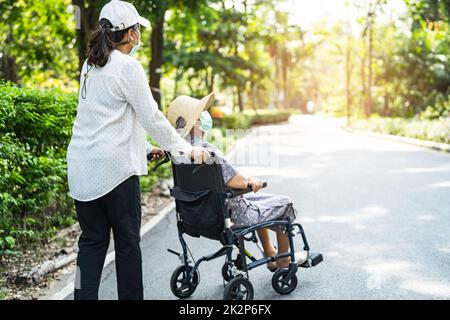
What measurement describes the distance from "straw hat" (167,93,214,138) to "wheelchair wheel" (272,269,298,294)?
131 cm

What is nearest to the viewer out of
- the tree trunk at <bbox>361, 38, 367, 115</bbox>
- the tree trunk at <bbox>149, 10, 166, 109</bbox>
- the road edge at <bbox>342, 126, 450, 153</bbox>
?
the tree trunk at <bbox>149, 10, 166, 109</bbox>

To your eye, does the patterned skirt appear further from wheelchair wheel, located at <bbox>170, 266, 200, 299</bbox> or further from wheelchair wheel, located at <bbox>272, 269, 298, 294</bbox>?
wheelchair wheel, located at <bbox>170, 266, 200, 299</bbox>

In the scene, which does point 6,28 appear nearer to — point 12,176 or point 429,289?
point 12,176

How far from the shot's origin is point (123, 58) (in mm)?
3307

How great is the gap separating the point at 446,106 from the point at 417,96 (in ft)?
30.7

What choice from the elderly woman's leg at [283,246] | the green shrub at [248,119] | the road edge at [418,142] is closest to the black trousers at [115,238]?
the elderly woman's leg at [283,246]

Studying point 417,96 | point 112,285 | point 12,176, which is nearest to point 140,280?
point 112,285

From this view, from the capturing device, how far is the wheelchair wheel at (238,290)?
400 centimetres

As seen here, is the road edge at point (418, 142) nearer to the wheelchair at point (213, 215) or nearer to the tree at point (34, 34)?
the tree at point (34, 34)

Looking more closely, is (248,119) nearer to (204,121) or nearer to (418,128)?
(418,128)

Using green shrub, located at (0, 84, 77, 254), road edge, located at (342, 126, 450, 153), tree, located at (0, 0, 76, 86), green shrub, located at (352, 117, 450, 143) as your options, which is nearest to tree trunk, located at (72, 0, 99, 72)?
tree, located at (0, 0, 76, 86)

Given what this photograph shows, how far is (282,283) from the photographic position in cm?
451

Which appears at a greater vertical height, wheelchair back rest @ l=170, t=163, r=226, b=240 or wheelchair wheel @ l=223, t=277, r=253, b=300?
wheelchair back rest @ l=170, t=163, r=226, b=240

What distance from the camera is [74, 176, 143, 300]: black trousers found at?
3.39 metres
